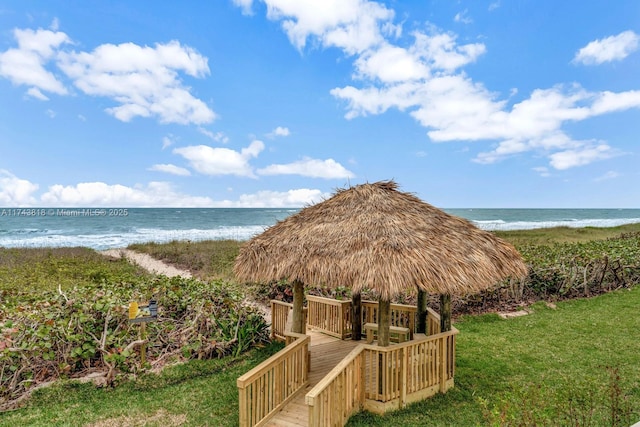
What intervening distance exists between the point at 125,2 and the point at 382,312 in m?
13.8

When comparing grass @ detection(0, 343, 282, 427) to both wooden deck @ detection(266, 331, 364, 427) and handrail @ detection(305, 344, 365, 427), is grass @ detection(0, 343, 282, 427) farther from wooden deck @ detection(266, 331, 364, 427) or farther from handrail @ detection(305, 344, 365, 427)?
handrail @ detection(305, 344, 365, 427)

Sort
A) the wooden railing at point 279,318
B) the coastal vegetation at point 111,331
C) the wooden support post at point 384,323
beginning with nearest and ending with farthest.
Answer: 1. the wooden support post at point 384,323
2. the coastal vegetation at point 111,331
3. the wooden railing at point 279,318

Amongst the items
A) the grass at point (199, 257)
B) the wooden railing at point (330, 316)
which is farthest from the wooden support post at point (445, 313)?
the grass at point (199, 257)

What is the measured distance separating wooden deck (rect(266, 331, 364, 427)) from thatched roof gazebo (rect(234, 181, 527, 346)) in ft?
2.99

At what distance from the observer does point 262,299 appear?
12492 millimetres

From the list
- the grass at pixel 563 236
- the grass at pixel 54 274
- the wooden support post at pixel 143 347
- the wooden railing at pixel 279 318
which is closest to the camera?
the wooden support post at pixel 143 347

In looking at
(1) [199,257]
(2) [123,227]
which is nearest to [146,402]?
(1) [199,257]

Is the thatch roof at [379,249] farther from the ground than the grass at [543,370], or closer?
farther from the ground

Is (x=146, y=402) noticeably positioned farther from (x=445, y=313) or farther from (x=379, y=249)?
(x=445, y=313)

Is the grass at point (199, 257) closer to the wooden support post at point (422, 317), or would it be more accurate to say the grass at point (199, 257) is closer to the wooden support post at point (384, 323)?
A: the wooden support post at point (422, 317)

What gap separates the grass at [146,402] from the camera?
216 inches

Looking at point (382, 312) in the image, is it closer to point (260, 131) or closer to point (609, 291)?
point (609, 291)

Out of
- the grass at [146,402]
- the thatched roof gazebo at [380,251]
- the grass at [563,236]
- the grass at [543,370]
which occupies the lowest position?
the grass at [146,402]

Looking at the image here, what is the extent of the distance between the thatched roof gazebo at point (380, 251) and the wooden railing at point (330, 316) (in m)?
1.98
